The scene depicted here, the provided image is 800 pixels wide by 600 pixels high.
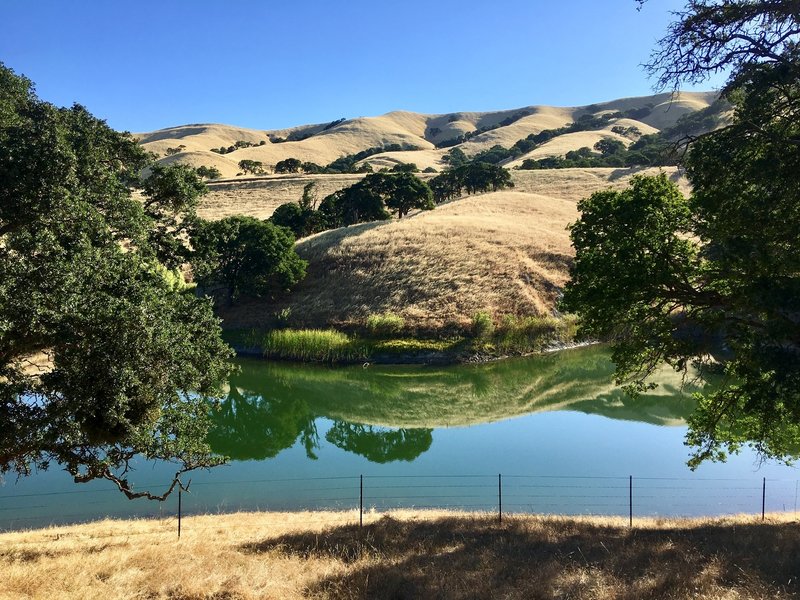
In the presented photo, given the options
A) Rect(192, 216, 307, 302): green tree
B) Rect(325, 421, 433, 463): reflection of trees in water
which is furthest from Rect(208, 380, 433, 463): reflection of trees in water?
Rect(192, 216, 307, 302): green tree

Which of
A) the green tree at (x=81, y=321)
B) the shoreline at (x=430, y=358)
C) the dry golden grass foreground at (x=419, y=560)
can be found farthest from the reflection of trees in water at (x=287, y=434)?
the green tree at (x=81, y=321)

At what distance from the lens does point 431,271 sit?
54.0 meters

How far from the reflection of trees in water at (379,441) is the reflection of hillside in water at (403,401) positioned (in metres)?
0.05

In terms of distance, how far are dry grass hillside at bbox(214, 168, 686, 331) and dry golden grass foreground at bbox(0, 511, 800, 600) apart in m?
32.5

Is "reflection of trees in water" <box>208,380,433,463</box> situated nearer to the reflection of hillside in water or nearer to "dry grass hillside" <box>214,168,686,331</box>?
the reflection of hillside in water

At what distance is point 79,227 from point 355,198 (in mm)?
62108

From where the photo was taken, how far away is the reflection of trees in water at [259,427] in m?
26.1

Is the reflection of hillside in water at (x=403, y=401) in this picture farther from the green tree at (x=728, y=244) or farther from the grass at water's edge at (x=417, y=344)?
the green tree at (x=728, y=244)

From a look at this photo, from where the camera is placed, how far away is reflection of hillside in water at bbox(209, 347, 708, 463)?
1103 inches

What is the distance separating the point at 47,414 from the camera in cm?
1043

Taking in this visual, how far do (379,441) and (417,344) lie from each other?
17414 millimetres

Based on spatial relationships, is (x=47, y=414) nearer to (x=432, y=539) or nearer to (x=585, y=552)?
(x=432, y=539)

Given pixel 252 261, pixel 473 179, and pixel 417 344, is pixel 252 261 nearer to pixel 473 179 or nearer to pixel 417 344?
pixel 417 344

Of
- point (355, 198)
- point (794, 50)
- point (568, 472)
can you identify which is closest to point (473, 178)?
point (355, 198)
